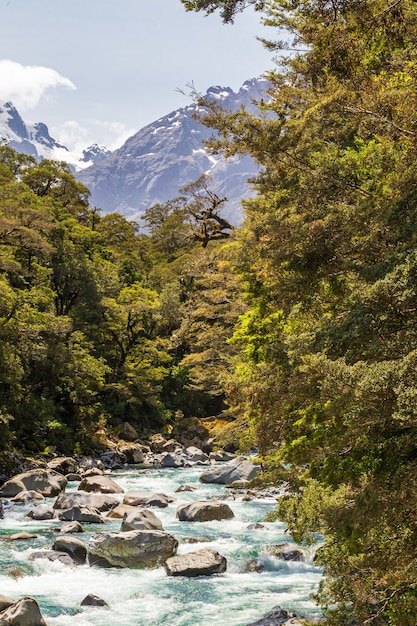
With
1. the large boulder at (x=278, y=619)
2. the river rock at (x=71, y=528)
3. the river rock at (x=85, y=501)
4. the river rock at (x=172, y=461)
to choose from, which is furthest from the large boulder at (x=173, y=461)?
the large boulder at (x=278, y=619)

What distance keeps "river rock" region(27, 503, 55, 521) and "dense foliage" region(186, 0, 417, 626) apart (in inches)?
312

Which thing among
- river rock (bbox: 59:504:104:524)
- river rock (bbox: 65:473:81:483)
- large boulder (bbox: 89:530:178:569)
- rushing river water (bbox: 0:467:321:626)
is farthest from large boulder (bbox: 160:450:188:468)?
large boulder (bbox: 89:530:178:569)

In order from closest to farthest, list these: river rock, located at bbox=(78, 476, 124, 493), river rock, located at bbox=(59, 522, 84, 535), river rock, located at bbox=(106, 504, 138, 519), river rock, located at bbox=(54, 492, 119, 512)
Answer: river rock, located at bbox=(59, 522, 84, 535), river rock, located at bbox=(106, 504, 138, 519), river rock, located at bbox=(54, 492, 119, 512), river rock, located at bbox=(78, 476, 124, 493)

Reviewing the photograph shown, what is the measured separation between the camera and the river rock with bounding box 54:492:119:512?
16.2m

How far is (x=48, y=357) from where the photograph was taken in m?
25.2

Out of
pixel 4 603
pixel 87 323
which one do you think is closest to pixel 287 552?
pixel 4 603

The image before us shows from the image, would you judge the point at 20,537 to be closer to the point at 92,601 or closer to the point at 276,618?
the point at 92,601

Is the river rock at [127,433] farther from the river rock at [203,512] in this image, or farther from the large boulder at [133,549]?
the large boulder at [133,549]

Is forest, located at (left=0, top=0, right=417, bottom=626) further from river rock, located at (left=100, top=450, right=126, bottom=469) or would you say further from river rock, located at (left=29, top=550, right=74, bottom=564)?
river rock, located at (left=100, top=450, right=126, bottom=469)

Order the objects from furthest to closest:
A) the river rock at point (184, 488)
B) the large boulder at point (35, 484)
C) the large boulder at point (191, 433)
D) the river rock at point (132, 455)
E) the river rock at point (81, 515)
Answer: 1. the large boulder at point (191, 433)
2. the river rock at point (132, 455)
3. the river rock at point (184, 488)
4. the large boulder at point (35, 484)
5. the river rock at point (81, 515)

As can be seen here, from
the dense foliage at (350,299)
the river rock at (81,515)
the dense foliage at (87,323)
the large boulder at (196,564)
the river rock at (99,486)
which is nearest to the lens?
the dense foliage at (350,299)

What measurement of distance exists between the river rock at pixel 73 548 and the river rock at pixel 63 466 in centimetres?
1046

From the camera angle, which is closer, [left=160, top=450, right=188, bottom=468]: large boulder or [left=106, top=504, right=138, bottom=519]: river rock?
[left=106, top=504, right=138, bottom=519]: river rock

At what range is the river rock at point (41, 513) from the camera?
1507 cm
